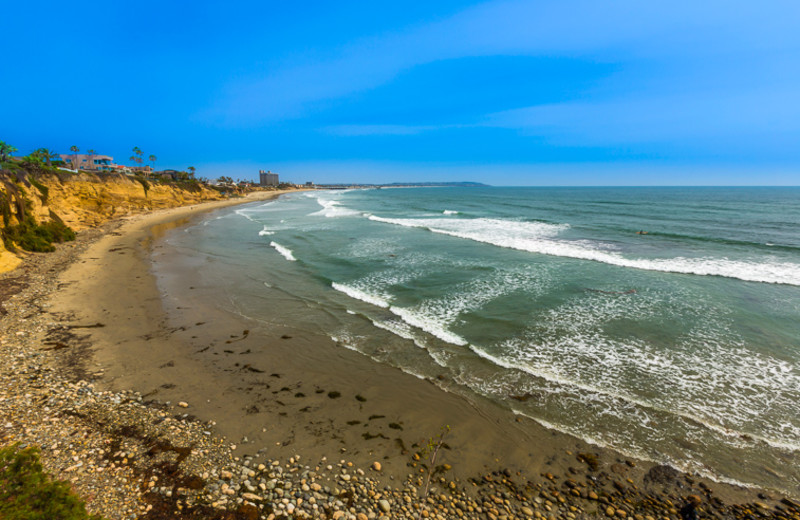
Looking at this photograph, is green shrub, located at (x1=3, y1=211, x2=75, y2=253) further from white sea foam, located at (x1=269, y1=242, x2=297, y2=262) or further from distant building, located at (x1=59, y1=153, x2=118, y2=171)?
distant building, located at (x1=59, y1=153, x2=118, y2=171)

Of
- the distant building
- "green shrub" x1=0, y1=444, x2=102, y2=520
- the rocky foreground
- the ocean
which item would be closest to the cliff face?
the ocean

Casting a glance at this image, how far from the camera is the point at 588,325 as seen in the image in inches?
424

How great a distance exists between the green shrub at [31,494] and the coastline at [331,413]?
1.66 metres

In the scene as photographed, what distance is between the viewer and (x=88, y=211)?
31.6 m

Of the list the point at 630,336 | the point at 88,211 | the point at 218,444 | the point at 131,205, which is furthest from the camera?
the point at 131,205

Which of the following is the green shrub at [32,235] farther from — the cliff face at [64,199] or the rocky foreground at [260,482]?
the rocky foreground at [260,482]

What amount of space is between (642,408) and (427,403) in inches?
179

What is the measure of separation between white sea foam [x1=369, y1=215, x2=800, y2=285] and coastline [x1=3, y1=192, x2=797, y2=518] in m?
16.1

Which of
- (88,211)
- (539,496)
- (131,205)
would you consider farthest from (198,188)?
(539,496)

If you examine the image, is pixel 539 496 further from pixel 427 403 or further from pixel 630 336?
pixel 630 336

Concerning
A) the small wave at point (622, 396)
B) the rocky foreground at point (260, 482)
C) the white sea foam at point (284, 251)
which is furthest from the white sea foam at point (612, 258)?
the rocky foreground at point (260, 482)

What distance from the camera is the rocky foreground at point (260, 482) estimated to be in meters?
4.40

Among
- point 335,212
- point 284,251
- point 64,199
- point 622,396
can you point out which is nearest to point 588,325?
point 622,396

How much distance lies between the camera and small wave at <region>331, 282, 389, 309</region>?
1255 centimetres
